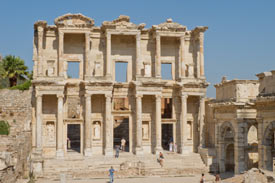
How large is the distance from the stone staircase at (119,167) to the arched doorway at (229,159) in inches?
70.0

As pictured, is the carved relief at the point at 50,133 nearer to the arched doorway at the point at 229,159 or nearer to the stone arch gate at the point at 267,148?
the arched doorway at the point at 229,159

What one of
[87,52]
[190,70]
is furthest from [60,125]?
[190,70]

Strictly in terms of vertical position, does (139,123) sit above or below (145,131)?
above

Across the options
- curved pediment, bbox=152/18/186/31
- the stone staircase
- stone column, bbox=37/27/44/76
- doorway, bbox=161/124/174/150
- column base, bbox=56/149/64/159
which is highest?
curved pediment, bbox=152/18/186/31

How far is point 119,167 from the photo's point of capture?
2766 cm

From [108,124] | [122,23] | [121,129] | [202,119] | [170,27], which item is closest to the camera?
[108,124]

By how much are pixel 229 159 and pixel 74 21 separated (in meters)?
15.2

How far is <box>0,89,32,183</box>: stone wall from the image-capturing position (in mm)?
20000

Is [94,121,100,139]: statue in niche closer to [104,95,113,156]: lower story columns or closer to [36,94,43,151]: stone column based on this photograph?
[104,95,113,156]: lower story columns

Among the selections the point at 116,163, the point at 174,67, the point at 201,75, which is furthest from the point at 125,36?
the point at 116,163

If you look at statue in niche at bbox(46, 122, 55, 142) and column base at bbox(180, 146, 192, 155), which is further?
column base at bbox(180, 146, 192, 155)

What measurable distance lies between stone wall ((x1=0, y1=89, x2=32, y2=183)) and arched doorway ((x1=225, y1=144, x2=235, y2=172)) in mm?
13851

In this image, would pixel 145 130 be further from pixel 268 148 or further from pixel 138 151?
pixel 268 148

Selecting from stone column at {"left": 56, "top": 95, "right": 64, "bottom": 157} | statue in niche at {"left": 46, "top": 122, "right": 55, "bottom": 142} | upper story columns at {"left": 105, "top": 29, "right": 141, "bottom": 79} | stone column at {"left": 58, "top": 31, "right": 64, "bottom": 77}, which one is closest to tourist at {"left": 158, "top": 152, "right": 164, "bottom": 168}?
upper story columns at {"left": 105, "top": 29, "right": 141, "bottom": 79}
